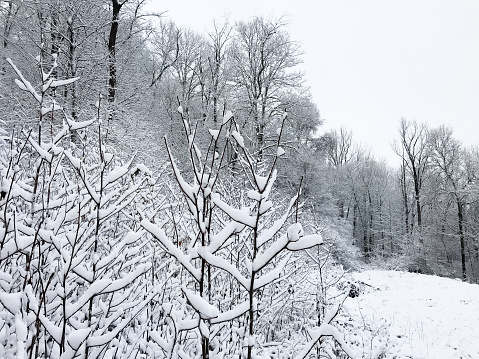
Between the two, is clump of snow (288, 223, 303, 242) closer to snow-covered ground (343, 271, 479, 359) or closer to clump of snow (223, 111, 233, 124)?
clump of snow (223, 111, 233, 124)

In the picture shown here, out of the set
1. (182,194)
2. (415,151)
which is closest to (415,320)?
(182,194)

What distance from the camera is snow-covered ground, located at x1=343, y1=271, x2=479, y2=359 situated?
5.40m

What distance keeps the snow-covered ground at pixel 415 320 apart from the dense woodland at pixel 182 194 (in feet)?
2.40

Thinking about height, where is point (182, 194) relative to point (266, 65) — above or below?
below

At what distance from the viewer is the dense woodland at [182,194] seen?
1171 mm

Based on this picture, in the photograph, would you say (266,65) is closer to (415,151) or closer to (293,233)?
(415,151)

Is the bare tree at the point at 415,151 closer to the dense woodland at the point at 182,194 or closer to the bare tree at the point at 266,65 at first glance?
the dense woodland at the point at 182,194

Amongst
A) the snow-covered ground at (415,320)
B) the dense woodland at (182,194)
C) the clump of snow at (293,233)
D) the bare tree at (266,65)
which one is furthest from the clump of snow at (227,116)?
the bare tree at (266,65)

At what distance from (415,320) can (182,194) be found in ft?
22.3

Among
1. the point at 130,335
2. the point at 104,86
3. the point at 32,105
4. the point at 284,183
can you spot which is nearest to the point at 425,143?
the point at 284,183

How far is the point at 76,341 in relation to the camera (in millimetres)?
1042

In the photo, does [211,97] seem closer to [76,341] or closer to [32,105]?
[32,105]

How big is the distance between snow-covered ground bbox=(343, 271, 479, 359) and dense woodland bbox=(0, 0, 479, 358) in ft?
2.40

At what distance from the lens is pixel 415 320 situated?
7.50 metres
